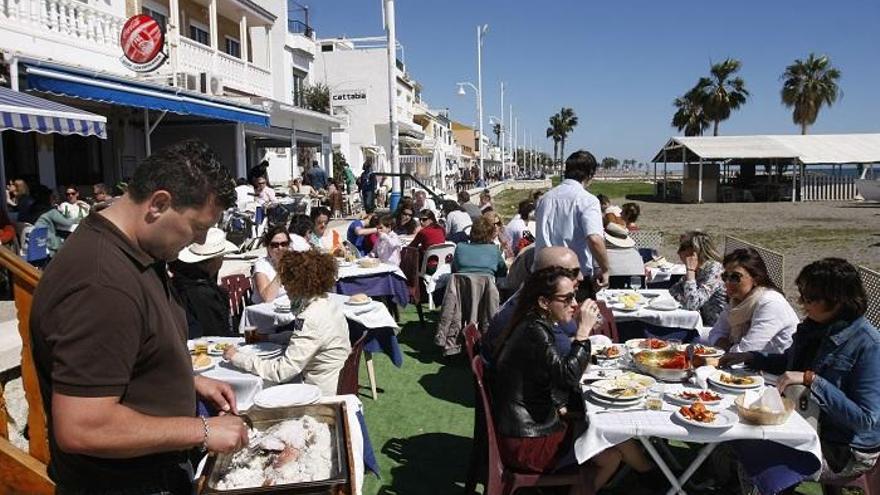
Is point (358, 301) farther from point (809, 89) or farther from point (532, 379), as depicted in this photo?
point (809, 89)

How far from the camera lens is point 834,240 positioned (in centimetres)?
1736

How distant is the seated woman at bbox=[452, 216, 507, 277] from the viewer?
6.80 metres

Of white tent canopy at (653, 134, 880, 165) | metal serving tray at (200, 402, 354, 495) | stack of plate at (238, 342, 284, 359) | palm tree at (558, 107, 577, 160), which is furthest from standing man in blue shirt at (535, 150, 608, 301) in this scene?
palm tree at (558, 107, 577, 160)

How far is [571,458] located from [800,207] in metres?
30.8

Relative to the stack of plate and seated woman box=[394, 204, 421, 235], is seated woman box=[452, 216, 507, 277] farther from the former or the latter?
seated woman box=[394, 204, 421, 235]

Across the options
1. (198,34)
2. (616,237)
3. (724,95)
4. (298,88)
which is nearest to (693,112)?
(724,95)

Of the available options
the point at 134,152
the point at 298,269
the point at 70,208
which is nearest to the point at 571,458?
the point at 298,269

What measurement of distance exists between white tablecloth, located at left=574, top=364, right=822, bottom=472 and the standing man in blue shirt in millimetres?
2417

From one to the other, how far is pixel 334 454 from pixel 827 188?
39.2 m

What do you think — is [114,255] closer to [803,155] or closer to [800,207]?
[800,207]

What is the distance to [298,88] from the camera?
2859 centimetres

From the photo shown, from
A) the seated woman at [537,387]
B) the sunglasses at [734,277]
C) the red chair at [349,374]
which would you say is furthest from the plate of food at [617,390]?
the red chair at [349,374]

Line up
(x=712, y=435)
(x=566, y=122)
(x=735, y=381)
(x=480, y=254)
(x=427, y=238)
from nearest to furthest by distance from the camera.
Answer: (x=712, y=435), (x=735, y=381), (x=480, y=254), (x=427, y=238), (x=566, y=122)

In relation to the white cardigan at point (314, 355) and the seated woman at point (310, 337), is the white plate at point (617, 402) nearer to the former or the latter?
the white cardigan at point (314, 355)
